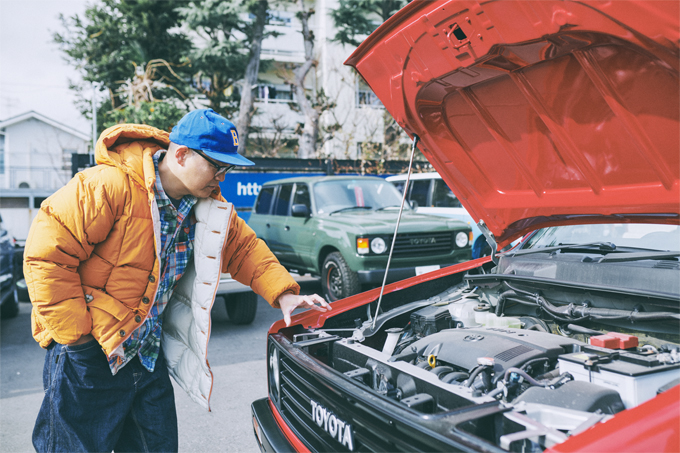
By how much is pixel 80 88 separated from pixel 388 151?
45.0 feet

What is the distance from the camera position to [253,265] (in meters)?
2.52

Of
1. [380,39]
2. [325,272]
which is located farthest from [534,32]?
[325,272]

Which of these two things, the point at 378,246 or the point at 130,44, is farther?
the point at 130,44

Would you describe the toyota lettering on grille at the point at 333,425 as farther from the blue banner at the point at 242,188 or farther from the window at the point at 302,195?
the blue banner at the point at 242,188

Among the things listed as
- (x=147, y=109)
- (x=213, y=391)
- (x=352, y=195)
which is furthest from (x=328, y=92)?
(x=213, y=391)

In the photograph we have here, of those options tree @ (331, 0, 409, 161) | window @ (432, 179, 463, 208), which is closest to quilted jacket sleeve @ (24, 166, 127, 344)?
window @ (432, 179, 463, 208)

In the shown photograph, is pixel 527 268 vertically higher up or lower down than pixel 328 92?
lower down

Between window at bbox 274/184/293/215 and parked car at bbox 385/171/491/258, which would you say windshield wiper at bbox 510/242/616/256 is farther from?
parked car at bbox 385/171/491/258

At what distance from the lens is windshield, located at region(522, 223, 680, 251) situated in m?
2.38

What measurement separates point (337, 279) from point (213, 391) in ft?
9.31

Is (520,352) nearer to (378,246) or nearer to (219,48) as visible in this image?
(378,246)

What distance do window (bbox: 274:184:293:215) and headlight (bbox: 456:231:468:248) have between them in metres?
2.81

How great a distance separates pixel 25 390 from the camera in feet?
14.0

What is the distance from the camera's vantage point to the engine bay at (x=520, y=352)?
154cm
